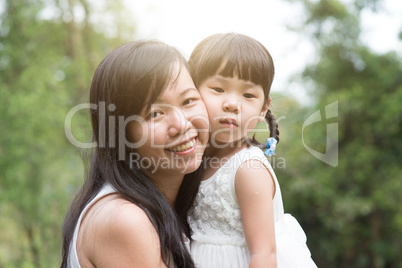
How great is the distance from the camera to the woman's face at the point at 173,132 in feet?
5.78

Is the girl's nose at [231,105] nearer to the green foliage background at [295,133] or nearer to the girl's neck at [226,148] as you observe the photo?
the girl's neck at [226,148]

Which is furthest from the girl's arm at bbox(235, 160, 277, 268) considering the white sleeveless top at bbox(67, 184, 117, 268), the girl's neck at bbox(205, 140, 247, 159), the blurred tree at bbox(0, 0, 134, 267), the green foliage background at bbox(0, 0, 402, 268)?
the green foliage background at bbox(0, 0, 402, 268)

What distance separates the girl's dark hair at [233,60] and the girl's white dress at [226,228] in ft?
1.28

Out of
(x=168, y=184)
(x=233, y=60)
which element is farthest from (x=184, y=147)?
(x=233, y=60)

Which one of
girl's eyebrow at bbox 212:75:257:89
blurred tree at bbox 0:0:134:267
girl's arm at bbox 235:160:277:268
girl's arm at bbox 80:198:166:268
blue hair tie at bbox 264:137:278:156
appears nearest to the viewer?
girl's arm at bbox 80:198:166:268

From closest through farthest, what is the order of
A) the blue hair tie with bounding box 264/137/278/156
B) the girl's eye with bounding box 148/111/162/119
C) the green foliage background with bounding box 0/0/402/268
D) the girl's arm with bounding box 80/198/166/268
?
the girl's arm with bounding box 80/198/166/268 → the girl's eye with bounding box 148/111/162/119 → the blue hair tie with bounding box 264/137/278/156 → the green foliage background with bounding box 0/0/402/268

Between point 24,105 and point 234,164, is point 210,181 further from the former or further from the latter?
point 24,105

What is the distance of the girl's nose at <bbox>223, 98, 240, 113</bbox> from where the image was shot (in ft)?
6.69

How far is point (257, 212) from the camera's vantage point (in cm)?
190

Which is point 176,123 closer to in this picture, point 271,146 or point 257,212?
point 257,212

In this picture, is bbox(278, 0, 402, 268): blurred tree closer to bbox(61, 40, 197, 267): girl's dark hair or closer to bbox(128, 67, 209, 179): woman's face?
bbox(128, 67, 209, 179): woman's face

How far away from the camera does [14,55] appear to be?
7.25 metres

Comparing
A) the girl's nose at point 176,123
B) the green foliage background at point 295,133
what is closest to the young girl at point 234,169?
the girl's nose at point 176,123

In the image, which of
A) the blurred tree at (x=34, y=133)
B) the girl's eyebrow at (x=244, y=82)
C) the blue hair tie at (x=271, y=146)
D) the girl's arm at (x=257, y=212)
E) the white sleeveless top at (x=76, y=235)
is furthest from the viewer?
the blurred tree at (x=34, y=133)
